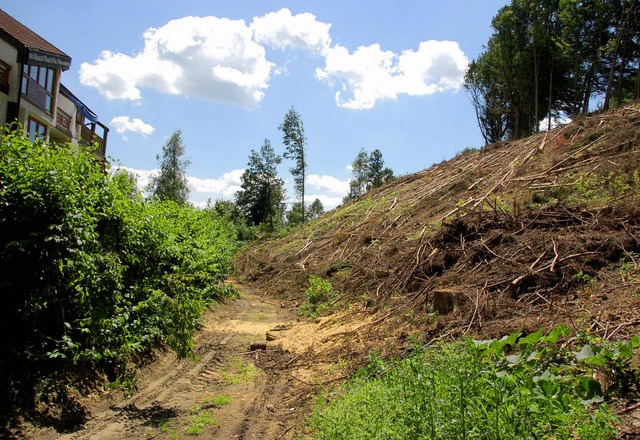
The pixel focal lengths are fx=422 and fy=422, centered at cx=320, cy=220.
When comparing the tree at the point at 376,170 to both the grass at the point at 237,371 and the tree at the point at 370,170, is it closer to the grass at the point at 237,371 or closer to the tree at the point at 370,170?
the tree at the point at 370,170

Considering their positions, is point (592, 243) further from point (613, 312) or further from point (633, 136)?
point (633, 136)

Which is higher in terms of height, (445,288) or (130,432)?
(445,288)

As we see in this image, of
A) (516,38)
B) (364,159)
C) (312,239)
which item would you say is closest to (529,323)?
(312,239)

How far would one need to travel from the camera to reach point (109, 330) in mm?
5062

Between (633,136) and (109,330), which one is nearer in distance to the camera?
(109,330)

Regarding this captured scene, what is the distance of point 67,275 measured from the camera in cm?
448

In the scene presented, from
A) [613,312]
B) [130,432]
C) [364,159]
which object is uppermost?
[364,159]

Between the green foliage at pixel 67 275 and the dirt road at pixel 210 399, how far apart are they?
22.1 inches

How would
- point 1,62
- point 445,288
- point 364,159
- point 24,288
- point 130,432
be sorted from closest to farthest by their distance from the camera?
point 24,288 → point 130,432 → point 445,288 → point 1,62 → point 364,159

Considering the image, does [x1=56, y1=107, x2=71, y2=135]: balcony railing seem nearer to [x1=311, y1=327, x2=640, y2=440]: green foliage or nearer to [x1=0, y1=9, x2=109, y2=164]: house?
[x1=0, y1=9, x2=109, y2=164]: house

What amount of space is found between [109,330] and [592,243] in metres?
7.29

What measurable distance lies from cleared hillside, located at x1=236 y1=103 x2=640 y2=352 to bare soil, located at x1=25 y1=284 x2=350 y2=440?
1512mm

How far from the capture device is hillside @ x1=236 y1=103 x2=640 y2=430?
5965mm

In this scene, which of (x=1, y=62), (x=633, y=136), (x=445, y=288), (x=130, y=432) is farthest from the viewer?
(x=1, y=62)
